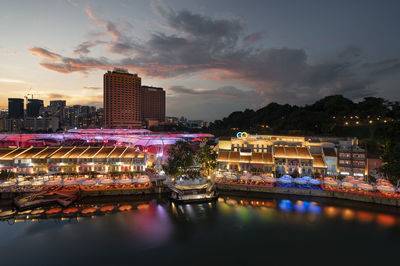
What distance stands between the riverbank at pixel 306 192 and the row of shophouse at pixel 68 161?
1504 centimetres

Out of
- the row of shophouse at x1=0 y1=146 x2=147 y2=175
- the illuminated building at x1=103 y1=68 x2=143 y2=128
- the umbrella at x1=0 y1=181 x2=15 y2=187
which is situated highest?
the illuminated building at x1=103 y1=68 x2=143 y2=128

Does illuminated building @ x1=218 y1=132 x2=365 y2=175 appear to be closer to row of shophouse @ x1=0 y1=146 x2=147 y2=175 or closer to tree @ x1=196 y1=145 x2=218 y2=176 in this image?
tree @ x1=196 y1=145 x2=218 y2=176

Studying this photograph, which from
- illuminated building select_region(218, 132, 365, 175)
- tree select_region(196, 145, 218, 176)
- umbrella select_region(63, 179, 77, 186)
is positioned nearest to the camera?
umbrella select_region(63, 179, 77, 186)

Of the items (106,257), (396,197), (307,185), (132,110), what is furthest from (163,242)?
(132,110)

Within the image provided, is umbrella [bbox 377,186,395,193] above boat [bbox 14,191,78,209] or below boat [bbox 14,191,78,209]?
above

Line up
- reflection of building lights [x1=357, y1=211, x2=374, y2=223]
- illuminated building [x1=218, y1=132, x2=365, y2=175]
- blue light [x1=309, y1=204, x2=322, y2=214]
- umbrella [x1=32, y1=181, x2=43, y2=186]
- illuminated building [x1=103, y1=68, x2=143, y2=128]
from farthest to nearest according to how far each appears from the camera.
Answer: illuminated building [x1=103, y1=68, x2=143, y2=128], illuminated building [x1=218, y1=132, x2=365, y2=175], umbrella [x1=32, y1=181, x2=43, y2=186], blue light [x1=309, y1=204, x2=322, y2=214], reflection of building lights [x1=357, y1=211, x2=374, y2=223]

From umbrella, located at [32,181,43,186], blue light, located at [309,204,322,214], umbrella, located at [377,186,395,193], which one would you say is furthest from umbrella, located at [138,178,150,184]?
umbrella, located at [377,186,395,193]

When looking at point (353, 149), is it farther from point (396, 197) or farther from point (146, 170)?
point (146, 170)

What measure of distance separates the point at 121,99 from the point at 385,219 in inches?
5763

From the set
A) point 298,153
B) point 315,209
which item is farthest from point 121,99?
point 315,209

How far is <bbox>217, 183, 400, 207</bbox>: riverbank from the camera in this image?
28.7 meters

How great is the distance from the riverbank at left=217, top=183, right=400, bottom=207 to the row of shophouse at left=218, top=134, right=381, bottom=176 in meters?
4.57

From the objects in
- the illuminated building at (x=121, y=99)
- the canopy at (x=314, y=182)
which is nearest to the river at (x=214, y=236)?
the canopy at (x=314, y=182)

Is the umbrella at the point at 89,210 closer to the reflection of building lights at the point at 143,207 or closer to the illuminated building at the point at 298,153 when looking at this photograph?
the reflection of building lights at the point at 143,207
